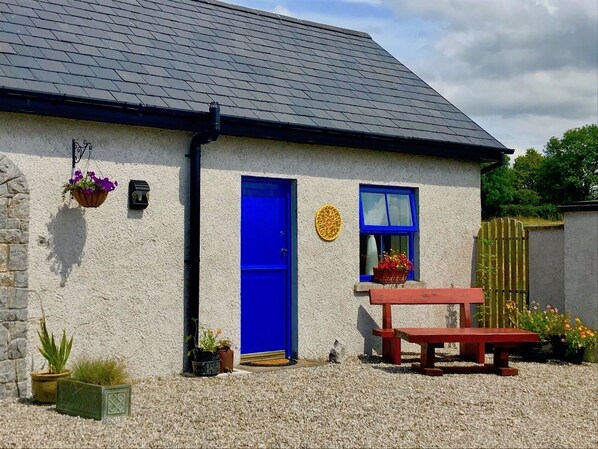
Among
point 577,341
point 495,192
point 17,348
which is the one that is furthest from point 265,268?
point 495,192

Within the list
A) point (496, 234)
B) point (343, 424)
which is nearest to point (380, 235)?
point (496, 234)

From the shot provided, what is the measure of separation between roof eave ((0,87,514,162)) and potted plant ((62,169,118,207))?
658 mm

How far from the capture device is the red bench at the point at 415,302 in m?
9.62

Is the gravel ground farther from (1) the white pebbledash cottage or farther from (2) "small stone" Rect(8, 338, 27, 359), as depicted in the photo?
(1) the white pebbledash cottage

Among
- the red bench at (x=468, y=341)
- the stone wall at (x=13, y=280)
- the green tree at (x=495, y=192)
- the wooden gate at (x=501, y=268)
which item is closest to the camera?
the stone wall at (x=13, y=280)

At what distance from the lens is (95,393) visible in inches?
248

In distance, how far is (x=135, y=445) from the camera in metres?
5.54

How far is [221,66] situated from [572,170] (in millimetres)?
54450

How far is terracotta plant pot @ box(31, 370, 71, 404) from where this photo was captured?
22.7 feet

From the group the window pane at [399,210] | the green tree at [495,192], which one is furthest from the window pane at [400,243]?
the green tree at [495,192]

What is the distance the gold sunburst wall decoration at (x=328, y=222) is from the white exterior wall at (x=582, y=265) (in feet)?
10.5

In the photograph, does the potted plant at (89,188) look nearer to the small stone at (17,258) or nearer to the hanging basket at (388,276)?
the small stone at (17,258)

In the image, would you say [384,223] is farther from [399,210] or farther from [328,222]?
[328,222]

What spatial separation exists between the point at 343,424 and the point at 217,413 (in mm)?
1137
